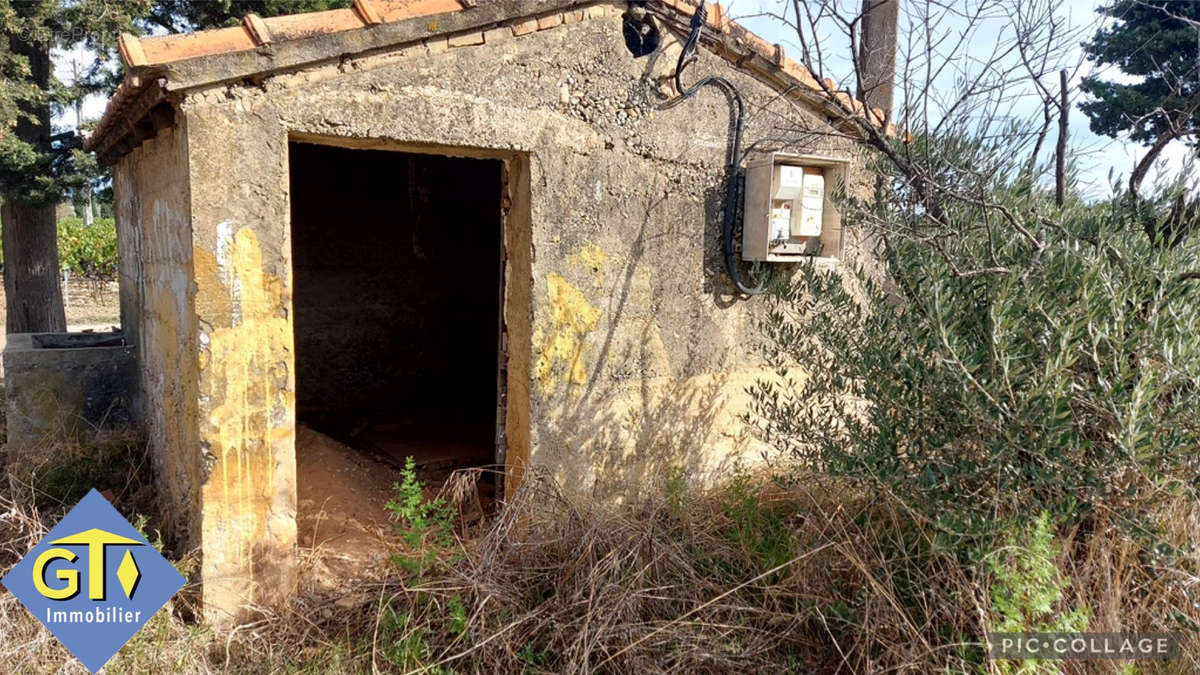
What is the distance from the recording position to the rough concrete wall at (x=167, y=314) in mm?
3539

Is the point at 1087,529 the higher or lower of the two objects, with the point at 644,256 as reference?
lower

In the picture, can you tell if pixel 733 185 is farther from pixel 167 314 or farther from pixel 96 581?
pixel 96 581

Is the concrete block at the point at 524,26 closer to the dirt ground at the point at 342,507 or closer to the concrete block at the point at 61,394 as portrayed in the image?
the dirt ground at the point at 342,507

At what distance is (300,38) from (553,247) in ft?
5.27

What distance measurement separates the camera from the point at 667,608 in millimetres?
3379

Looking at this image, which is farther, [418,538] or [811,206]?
[811,206]

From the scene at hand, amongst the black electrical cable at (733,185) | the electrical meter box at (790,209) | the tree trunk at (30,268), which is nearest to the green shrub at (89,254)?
the tree trunk at (30,268)

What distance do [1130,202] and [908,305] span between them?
139 cm

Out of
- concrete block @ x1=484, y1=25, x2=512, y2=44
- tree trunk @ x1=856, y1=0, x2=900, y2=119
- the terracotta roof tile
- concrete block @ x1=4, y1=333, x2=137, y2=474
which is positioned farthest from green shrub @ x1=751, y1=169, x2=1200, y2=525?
concrete block @ x1=4, y1=333, x2=137, y2=474

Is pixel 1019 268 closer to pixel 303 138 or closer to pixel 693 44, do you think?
pixel 693 44

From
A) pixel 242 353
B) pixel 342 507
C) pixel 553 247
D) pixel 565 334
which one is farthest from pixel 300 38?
pixel 342 507

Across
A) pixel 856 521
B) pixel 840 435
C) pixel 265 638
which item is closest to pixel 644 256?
pixel 840 435

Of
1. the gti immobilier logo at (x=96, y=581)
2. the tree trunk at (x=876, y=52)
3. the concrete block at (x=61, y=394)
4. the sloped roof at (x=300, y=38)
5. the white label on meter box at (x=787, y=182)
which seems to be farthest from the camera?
the concrete block at (x=61, y=394)

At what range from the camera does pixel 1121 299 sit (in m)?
2.81
